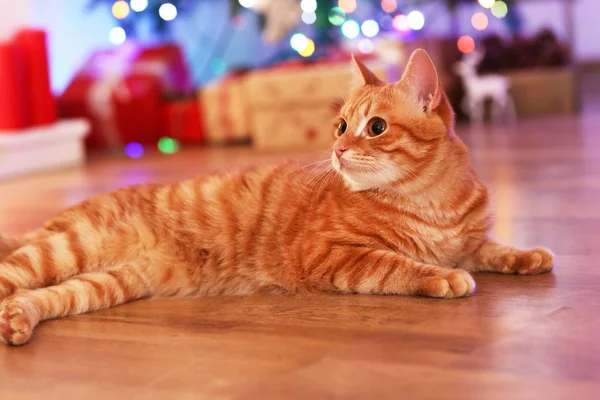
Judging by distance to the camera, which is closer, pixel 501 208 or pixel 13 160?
pixel 501 208

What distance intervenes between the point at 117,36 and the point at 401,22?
207 centimetres

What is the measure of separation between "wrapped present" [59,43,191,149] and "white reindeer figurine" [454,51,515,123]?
203 centimetres

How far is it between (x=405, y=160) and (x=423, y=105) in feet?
0.43

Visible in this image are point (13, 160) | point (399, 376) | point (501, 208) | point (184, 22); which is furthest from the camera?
point (184, 22)

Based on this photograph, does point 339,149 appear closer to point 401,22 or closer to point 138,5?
point 138,5

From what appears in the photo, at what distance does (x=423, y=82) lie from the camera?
183cm

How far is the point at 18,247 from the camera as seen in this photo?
2.08 m

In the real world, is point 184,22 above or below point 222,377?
above

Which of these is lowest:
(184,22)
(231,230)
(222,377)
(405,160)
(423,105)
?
(222,377)

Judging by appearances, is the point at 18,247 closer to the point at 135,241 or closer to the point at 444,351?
the point at 135,241

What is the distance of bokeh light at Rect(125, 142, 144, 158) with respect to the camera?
520cm

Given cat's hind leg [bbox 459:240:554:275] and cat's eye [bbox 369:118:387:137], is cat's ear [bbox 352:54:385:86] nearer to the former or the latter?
cat's eye [bbox 369:118:387:137]

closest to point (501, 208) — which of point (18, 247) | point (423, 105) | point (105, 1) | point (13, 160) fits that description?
point (423, 105)

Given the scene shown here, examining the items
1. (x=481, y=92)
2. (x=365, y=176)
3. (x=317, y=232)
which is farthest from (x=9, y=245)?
(x=481, y=92)
